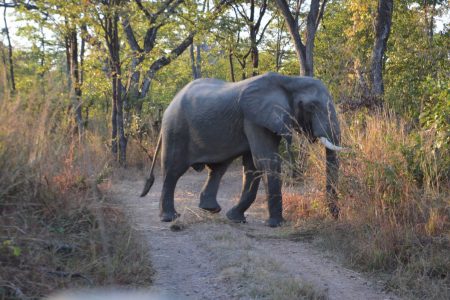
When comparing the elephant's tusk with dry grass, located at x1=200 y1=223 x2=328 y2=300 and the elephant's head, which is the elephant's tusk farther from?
dry grass, located at x1=200 y1=223 x2=328 y2=300

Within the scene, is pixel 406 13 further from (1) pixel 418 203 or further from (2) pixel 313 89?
(1) pixel 418 203

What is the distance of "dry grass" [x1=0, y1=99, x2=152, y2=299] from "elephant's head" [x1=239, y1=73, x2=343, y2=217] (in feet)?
8.62

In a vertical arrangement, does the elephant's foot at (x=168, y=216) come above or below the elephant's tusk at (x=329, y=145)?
below

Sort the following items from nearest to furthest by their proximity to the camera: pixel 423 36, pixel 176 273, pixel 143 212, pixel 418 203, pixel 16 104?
pixel 16 104 < pixel 176 273 < pixel 418 203 < pixel 143 212 < pixel 423 36

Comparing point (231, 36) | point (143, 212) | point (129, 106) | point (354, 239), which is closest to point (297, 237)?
point (354, 239)

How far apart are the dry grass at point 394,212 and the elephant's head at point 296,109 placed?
195mm

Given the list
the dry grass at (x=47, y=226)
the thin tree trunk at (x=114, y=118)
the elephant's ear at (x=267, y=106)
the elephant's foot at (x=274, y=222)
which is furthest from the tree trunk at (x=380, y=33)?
the dry grass at (x=47, y=226)

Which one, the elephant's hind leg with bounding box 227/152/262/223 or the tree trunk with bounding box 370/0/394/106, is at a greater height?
the tree trunk with bounding box 370/0/394/106

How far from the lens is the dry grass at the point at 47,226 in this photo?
3674 millimetres

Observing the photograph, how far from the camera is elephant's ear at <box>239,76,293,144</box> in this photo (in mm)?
6699

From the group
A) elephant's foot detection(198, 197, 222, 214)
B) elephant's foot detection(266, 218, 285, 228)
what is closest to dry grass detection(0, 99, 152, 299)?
elephant's foot detection(266, 218, 285, 228)

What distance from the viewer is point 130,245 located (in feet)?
15.5

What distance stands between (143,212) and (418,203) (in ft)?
14.3

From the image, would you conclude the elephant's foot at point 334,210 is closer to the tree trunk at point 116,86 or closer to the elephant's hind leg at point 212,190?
the elephant's hind leg at point 212,190
